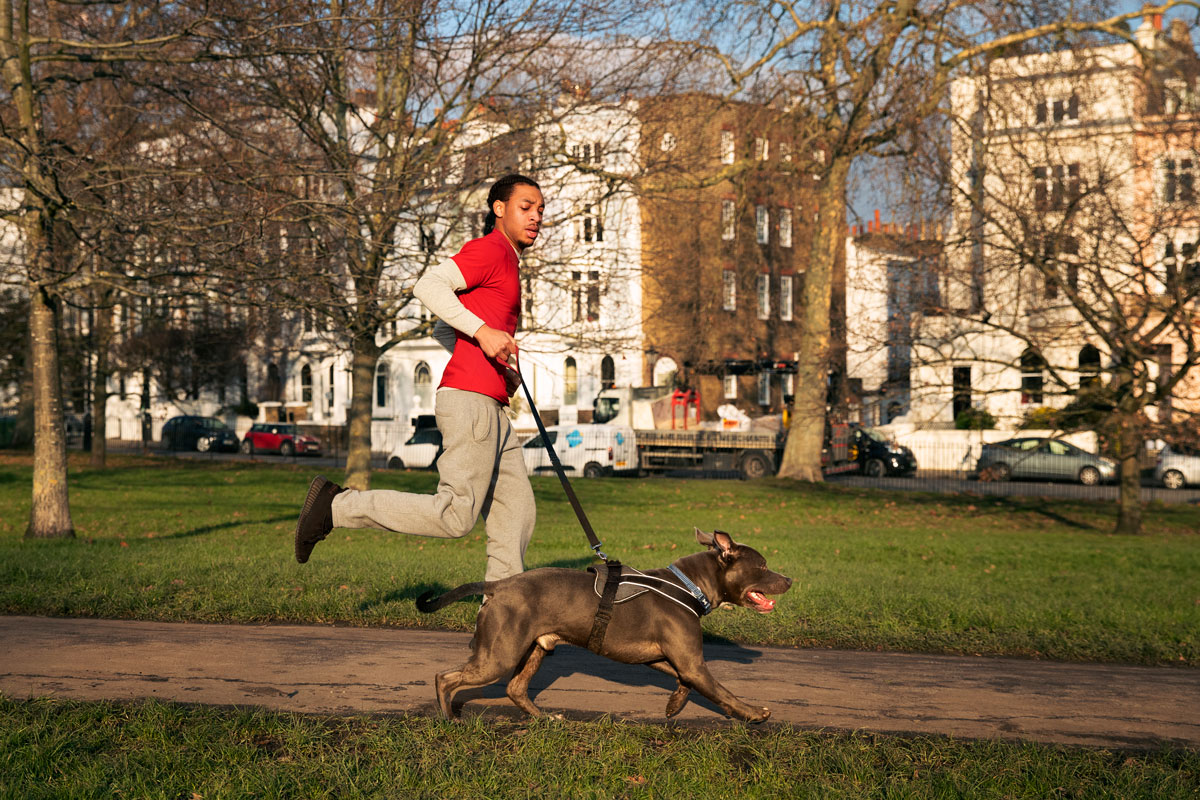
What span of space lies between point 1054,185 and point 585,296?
788 cm

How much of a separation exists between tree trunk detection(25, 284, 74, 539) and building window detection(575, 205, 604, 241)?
7531 millimetres

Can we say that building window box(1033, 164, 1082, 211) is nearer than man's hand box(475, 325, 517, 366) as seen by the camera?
No

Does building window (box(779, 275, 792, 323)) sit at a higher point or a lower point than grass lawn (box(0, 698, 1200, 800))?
higher

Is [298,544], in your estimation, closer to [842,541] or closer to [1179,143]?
[842,541]

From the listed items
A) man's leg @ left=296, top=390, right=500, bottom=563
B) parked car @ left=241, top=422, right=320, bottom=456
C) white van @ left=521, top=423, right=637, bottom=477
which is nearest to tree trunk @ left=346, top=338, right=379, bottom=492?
white van @ left=521, top=423, right=637, bottom=477

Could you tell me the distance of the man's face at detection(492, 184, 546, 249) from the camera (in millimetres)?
4852

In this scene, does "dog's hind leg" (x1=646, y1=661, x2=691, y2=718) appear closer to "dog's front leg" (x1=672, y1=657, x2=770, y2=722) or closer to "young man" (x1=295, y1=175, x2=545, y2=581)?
"dog's front leg" (x1=672, y1=657, x2=770, y2=722)

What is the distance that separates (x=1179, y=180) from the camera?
16375mm

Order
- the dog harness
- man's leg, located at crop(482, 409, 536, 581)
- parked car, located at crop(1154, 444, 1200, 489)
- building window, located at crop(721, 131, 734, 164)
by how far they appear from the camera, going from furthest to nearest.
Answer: parked car, located at crop(1154, 444, 1200, 489)
building window, located at crop(721, 131, 734, 164)
man's leg, located at crop(482, 409, 536, 581)
the dog harness

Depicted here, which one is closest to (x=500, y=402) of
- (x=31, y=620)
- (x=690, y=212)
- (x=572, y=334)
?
(x=31, y=620)

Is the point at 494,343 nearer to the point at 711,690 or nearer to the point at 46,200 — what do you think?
the point at 711,690

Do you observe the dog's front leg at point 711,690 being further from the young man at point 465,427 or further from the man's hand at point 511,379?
the man's hand at point 511,379

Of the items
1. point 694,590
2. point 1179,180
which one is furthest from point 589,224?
point 694,590

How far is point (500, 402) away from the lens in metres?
4.72
